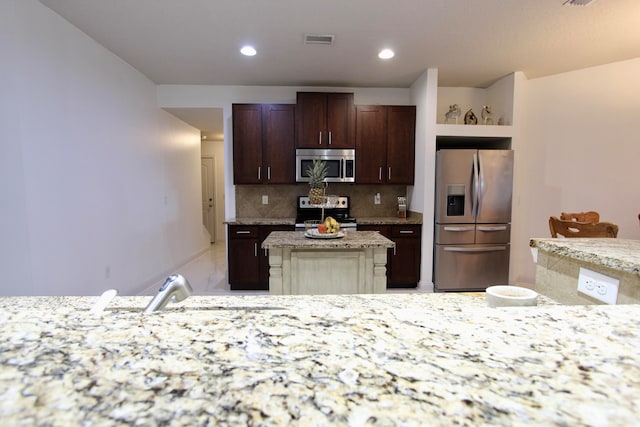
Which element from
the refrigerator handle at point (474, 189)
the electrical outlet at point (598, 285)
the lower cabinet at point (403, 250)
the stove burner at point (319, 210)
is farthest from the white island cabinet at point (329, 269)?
the refrigerator handle at point (474, 189)

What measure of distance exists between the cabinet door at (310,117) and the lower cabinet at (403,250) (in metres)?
1.31

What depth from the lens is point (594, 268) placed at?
100 cm

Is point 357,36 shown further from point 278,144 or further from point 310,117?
point 278,144

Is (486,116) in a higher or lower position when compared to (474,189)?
higher

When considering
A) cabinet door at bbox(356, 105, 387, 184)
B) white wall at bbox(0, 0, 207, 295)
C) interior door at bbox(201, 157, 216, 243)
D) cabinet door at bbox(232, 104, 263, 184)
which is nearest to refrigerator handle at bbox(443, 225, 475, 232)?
cabinet door at bbox(356, 105, 387, 184)

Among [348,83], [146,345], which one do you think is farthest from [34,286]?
[348,83]

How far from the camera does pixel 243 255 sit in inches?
147

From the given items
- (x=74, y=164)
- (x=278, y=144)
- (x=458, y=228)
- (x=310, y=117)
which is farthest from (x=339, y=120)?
(x=74, y=164)

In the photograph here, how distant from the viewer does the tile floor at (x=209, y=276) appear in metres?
3.72

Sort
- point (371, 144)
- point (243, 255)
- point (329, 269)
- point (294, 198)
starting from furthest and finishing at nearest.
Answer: point (294, 198)
point (371, 144)
point (243, 255)
point (329, 269)

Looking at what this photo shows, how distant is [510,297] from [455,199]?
2999 mm

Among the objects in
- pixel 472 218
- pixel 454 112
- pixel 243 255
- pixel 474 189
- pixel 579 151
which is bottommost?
pixel 243 255

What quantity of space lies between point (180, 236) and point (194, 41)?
3.02 meters

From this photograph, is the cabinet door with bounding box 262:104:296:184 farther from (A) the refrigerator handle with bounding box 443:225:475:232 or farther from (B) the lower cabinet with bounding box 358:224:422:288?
(A) the refrigerator handle with bounding box 443:225:475:232
